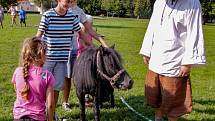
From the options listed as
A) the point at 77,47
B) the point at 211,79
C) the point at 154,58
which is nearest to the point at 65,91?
the point at 77,47

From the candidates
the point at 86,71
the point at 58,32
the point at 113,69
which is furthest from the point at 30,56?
the point at 58,32

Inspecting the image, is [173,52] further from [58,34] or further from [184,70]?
[58,34]

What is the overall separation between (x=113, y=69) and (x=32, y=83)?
1697 mm

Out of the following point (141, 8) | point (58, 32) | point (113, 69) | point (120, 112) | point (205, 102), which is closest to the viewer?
point (113, 69)

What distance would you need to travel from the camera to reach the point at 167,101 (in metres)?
5.95

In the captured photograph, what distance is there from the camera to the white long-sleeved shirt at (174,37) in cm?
552

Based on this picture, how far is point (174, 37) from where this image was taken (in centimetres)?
574

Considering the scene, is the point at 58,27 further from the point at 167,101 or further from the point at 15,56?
the point at 15,56

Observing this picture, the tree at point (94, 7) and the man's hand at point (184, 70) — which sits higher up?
the man's hand at point (184, 70)

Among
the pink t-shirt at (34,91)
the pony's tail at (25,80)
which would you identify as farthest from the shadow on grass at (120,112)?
the pony's tail at (25,80)

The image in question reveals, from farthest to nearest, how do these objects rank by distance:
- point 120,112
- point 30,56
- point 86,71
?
1. point 120,112
2. point 86,71
3. point 30,56

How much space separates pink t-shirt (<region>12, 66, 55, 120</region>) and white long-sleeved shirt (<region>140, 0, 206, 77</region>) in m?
1.98

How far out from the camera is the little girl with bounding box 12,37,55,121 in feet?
14.0

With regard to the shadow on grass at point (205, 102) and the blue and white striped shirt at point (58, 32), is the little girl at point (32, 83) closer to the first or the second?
the blue and white striped shirt at point (58, 32)
